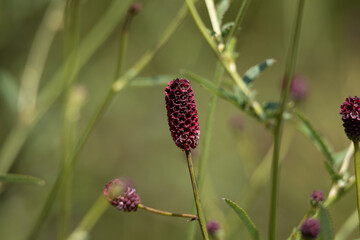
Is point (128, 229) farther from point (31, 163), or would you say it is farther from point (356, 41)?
point (356, 41)

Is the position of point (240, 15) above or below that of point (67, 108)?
above

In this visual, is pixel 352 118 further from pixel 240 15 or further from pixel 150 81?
pixel 150 81

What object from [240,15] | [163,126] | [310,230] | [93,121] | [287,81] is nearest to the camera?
[287,81]

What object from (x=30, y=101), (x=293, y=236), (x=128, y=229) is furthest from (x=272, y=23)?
(x=293, y=236)

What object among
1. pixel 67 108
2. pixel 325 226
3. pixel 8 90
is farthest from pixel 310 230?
pixel 8 90

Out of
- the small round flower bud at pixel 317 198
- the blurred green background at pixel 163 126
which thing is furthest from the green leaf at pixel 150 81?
the blurred green background at pixel 163 126

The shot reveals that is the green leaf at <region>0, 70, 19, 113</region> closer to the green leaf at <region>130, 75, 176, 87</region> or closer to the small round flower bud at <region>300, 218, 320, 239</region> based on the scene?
the green leaf at <region>130, 75, 176, 87</region>

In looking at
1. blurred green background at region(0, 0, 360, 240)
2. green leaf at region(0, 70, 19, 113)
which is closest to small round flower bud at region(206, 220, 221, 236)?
green leaf at region(0, 70, 19, 113)
